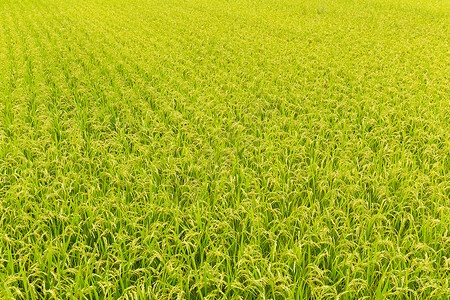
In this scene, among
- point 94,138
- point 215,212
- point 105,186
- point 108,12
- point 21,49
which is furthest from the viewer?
→ point 108,12

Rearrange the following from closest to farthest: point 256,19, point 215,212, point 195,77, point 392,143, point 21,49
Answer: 1. point 215,212
2. point 392,143
3. point 195,77
4. point 21,49
5. point 256,19

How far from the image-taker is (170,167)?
4473mm

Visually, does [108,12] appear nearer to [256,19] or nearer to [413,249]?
[256,19]

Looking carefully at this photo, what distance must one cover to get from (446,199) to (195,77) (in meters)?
5.22

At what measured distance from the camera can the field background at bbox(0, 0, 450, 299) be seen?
2.91m

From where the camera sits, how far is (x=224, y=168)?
4.44 meters

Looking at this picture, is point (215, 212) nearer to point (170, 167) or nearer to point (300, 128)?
point (170, 167)

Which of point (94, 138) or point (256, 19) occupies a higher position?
point (256, 19)

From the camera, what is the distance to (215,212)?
3.68m

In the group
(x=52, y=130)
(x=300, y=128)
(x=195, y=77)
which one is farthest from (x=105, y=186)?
(x=195, y=77)

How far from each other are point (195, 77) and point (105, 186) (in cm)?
416

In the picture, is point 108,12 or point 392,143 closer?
point 392,143

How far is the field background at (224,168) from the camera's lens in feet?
9.55

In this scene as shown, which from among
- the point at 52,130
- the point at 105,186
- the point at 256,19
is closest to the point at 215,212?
the point at 105,186
